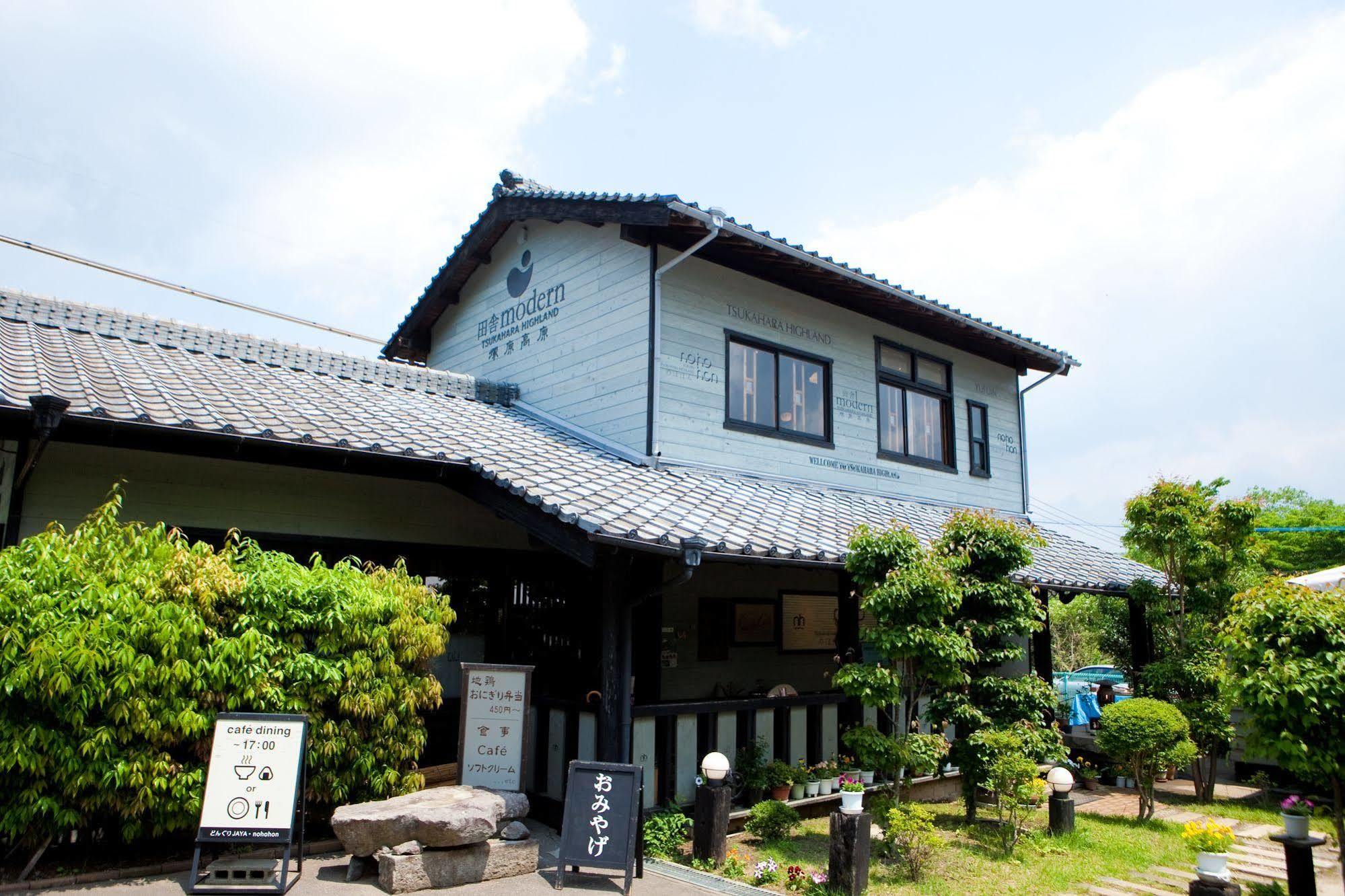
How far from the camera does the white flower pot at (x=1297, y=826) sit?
6.49 meters

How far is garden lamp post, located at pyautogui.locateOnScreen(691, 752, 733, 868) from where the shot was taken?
7.16 meters

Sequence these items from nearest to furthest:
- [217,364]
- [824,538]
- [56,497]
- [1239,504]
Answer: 1. [56,497]
2. [824,538]
3. [217,364]
4. [1239,504]

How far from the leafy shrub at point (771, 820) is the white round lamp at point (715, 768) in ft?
2.58

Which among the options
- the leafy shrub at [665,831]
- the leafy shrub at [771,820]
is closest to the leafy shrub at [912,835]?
the leafy shrub at [771,820]

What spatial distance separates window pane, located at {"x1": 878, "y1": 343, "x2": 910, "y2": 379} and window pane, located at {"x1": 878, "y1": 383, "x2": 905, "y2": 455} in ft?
0.94

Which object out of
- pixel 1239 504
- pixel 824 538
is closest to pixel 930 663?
pixel 824 538

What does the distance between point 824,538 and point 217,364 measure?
22.5ft

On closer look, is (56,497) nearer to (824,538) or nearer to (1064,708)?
(824,538)

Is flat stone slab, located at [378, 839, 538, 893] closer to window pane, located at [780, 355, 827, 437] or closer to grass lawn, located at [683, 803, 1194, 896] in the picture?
grass lawn, located at [683, 803, 1194, 896]

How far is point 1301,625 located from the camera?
20.9ft

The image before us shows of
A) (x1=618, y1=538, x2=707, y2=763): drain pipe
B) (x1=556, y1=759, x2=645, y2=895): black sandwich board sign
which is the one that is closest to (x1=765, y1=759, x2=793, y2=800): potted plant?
(x1=618, y1=538, x2=707, y2=763): drain pipe

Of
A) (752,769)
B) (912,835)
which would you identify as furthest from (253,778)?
(912,835)

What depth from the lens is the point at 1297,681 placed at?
6.12 meters

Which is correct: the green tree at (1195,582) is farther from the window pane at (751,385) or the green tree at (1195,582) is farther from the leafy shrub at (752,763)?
the leafy shrub at (752,763)
